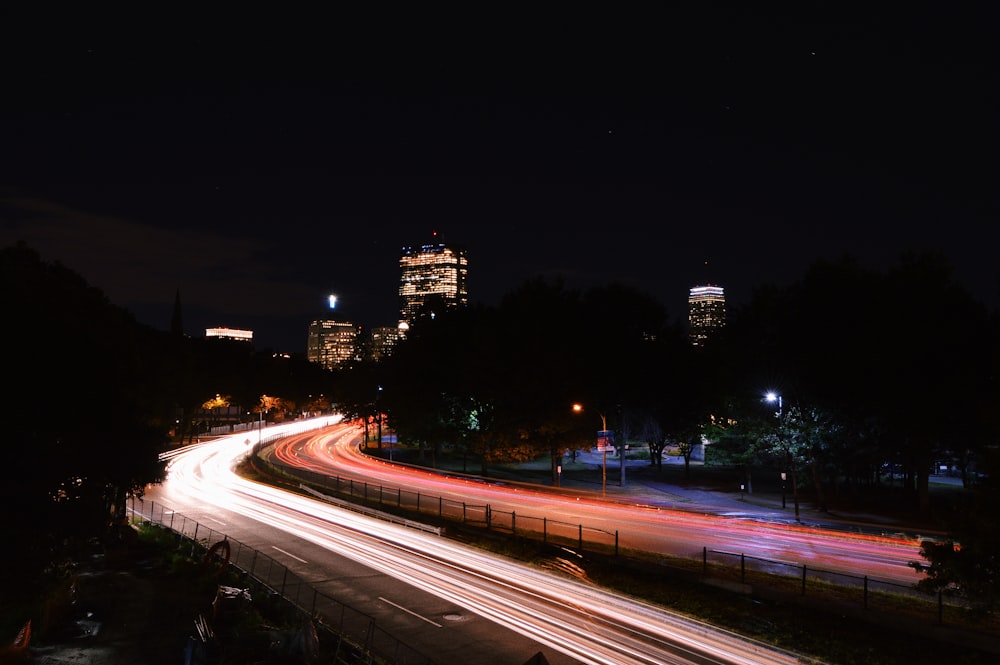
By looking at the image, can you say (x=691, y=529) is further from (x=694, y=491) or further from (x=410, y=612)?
(x=694, y=491)

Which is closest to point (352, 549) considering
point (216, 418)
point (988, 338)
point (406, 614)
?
point (406, 614)

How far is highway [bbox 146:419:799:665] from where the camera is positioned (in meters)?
15.9

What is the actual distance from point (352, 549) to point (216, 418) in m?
108

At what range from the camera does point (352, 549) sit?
27.4 meters

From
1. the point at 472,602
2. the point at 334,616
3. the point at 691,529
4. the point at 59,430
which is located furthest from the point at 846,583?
the point at 59,430

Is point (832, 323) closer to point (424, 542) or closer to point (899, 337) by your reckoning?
point (899, 337)

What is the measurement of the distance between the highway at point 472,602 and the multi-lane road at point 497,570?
1.7 inches

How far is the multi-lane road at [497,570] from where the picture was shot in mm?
16312

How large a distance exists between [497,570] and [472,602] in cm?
324

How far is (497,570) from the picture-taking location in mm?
23188

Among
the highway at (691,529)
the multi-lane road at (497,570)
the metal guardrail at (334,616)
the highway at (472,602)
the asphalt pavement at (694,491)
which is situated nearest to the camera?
the metal guardrail at (334,616)

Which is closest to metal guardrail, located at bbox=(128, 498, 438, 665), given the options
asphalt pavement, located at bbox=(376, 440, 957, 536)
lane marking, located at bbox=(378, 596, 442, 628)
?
lane marking, located at bbox=(378, 596, 442, 628)

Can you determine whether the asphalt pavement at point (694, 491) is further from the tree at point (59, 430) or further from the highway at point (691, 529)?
the tree at point (59, 430)

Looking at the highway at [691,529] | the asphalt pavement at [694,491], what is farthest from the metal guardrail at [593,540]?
the asphalt pavement at [694,491]
